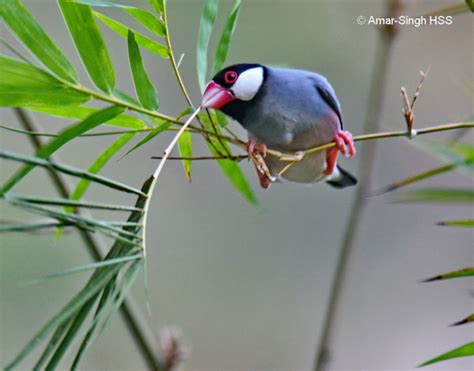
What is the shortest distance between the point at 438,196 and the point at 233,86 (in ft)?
0.94

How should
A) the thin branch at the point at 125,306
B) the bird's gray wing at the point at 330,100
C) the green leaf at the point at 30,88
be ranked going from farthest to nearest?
the thin branch at the point at 125,306
the bird's gray wing at the point at 330,100
the green leaf at the point at 30,88

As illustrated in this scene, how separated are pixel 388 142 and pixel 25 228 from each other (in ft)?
7.67

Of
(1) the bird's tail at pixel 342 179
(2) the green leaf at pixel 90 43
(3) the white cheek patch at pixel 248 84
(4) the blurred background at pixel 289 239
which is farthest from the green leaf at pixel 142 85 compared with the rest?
(4) the blurred background at pixel 289 239

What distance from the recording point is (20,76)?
30.0 inches

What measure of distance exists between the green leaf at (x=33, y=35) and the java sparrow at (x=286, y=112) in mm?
198

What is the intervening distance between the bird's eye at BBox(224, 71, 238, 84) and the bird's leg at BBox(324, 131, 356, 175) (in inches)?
5.9

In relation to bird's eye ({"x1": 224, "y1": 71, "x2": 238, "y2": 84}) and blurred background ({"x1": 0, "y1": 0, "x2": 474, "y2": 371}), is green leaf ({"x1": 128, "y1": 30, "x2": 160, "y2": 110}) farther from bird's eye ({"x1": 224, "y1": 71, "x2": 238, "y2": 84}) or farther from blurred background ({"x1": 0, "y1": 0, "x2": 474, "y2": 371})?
blurred background ({"x1": 0, "y1": 0, "x2": 474, "y2": 371})

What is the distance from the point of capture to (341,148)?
0.90m

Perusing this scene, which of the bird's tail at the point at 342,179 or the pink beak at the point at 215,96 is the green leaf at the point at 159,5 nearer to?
the pink beak at the point at 215,96

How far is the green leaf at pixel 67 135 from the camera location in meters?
0.64

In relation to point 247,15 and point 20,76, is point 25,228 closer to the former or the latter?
point 20,76

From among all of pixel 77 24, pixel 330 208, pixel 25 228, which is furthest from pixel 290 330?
pixel 25 228

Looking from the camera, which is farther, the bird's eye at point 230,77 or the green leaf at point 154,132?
the bird's eye at point 230,77

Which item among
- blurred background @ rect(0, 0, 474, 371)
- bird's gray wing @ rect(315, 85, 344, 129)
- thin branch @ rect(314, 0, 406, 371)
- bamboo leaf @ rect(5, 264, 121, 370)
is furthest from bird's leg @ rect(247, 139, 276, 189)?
blurred background @ rect(0, 0, 474, 371)
